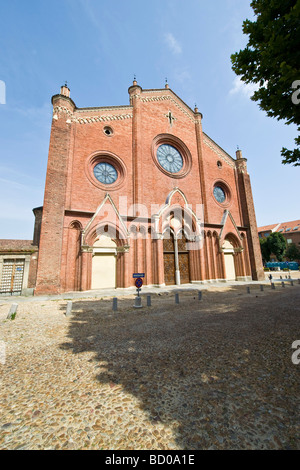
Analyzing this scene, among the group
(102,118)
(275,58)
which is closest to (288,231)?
(102,118)

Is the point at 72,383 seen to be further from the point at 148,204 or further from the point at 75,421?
the point at 148,204

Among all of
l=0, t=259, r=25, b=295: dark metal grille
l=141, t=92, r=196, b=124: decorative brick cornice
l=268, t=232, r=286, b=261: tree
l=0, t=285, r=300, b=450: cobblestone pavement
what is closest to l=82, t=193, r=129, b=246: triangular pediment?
l=0, t=259, r=25, b=295: dark metal grille

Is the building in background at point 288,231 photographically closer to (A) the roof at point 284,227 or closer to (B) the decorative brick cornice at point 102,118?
(A) the roof at point 284,227

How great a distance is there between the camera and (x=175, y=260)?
18109 millimetres

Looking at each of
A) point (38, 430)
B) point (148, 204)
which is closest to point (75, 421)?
point (38, 430)

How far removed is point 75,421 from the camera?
2.40 m

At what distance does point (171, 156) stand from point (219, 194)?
7704 millimetres

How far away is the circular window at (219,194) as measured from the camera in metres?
23.1

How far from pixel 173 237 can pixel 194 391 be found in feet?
51.5

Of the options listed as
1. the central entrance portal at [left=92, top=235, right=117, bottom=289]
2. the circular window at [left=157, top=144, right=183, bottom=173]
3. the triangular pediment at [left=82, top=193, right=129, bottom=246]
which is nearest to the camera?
the triangular pediment at [left=82, top=193, right=129, bottom=246]

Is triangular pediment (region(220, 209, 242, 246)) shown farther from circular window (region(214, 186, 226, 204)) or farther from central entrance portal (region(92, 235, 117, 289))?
central entrance portal (region(92, 235, 117, 289))

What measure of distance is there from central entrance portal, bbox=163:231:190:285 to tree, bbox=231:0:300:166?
1288 cm

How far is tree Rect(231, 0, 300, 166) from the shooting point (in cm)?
448

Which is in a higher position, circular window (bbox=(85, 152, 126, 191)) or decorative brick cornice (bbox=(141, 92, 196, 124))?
decorative brick cornice (bbox=(141, 92, 196, 124))
